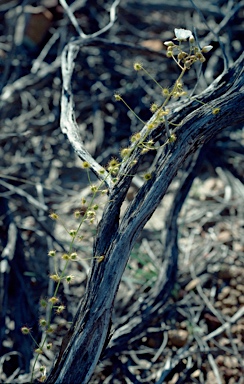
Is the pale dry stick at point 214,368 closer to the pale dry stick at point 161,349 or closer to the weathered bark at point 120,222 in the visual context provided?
the pale dry stick at point 161,349

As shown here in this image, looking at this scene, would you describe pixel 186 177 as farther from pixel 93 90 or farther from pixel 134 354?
pixel 93 90

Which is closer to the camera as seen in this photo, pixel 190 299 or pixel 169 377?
pixel 169 377

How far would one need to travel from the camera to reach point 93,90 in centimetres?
292

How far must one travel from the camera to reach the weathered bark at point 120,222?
1284 mm

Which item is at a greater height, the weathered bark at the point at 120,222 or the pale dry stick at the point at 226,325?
the weathered bark at the point at 120,222

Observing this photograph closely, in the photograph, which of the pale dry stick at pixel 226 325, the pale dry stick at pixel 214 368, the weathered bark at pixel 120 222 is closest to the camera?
the weathered bark at pixel 120 222

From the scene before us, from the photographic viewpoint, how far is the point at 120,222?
1.33 metres

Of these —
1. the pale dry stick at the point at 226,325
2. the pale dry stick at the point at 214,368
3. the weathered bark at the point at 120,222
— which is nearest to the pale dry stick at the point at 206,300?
the pale dry stick at the point at 226,325

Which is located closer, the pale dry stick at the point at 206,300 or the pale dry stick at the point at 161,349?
the pale dry stick at the point at 161,349

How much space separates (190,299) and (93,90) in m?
1.34

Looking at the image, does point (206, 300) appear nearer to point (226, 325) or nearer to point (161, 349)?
point (226, 325)

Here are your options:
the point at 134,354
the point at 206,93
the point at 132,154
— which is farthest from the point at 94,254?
the point at 134,354

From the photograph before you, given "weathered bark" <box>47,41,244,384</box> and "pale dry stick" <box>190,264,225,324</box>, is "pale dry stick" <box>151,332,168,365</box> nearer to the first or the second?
"pale dry stick" <box>190,264,225,324</box>

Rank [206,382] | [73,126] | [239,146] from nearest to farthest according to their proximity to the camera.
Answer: [73,126] → [206,382] → [239,146]
